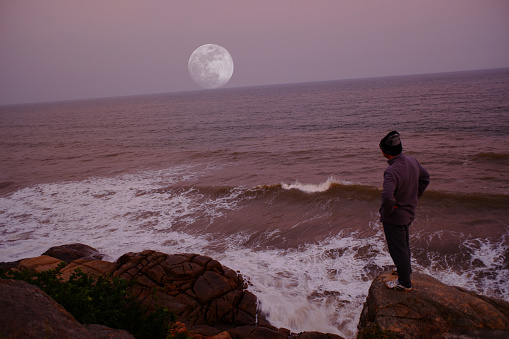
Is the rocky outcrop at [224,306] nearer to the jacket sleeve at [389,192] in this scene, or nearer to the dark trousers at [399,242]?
the dark trousers at [399,242]

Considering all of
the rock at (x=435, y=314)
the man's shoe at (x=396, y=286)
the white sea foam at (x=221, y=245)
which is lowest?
the white sea foam at (x=221, y=245)

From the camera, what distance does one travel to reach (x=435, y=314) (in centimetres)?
427

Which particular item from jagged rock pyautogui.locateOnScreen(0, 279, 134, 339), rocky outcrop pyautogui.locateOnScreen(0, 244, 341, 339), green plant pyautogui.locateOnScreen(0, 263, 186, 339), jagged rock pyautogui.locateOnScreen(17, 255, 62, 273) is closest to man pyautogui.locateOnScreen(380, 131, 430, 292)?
rocky outcrop pyautogui.locateOnScreen(0, 244, 341, 339)

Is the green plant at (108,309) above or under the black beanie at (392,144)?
under

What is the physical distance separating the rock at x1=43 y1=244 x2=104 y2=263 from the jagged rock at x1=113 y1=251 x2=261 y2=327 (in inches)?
88.9

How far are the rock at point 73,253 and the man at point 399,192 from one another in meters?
8.31

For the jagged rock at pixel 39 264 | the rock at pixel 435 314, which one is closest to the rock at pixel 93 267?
the jagged rock at pixel 39 264

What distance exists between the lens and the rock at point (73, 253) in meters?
8.09

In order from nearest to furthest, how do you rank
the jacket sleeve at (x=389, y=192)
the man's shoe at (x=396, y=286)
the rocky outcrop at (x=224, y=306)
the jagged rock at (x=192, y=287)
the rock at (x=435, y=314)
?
the rocky outcrop at (x=224, y=306) → the jacket sleeve at (x=389, y=192) → the rock at (x=435, y=314) → the man's shoe at (x=396, y=286) → the jagged rock at (x=192, y=287)

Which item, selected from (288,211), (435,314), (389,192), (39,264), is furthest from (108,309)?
(288,211)

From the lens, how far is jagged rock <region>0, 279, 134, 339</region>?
8.43ft

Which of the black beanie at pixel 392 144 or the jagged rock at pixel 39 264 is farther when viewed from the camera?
the jagged rock at pixel 39 264

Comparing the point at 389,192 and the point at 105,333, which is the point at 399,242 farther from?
the point at 105,333

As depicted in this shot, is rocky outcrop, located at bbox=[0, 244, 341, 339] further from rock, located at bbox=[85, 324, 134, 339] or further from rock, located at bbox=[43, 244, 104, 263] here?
rock, located at bbox=[85, 324, 134, 339]
